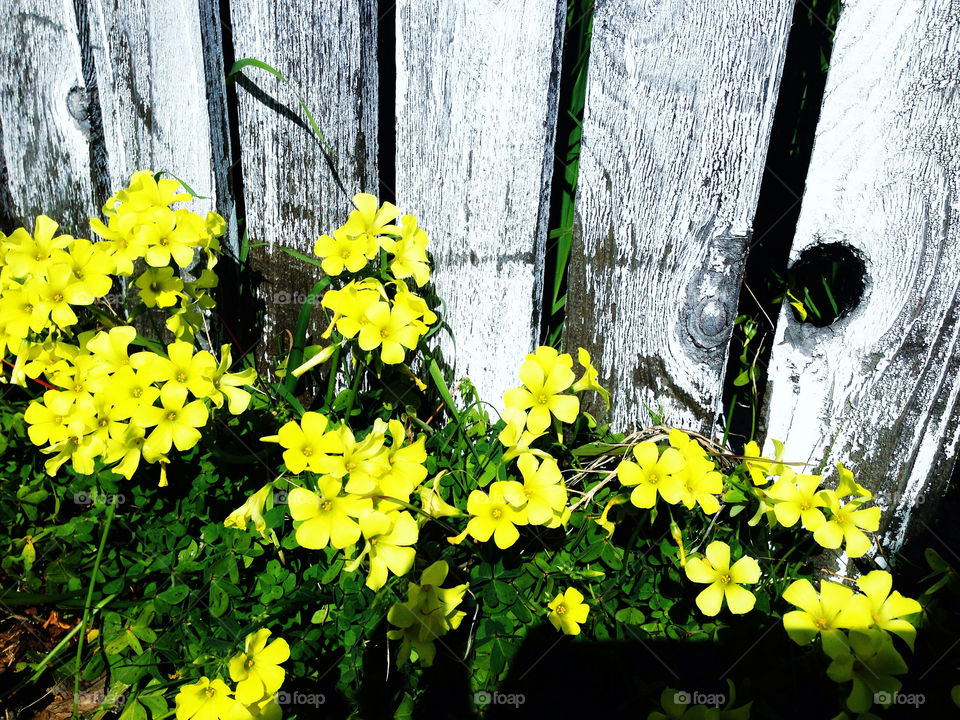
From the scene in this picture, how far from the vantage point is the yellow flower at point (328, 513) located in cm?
111

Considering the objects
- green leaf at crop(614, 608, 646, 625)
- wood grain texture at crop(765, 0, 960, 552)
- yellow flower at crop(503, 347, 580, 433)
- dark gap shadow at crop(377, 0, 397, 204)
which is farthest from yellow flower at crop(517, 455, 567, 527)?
dark gap shadow at crop(377, 0, 397, 204)

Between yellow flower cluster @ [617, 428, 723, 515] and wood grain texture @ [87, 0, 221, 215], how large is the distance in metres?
1.32

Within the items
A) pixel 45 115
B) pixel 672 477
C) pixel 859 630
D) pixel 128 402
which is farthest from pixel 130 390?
pixel 859 630

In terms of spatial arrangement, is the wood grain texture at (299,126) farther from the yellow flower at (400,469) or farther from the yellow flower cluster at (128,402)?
the yellow flower at (400,469)

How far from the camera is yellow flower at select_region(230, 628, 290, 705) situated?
114 cm

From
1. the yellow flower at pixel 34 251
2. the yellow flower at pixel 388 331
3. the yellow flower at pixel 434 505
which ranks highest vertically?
the yellow flower at pixel 34 251

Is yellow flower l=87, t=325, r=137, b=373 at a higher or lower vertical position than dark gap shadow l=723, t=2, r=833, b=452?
lower

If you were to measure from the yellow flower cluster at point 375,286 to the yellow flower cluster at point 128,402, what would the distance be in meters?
0.23

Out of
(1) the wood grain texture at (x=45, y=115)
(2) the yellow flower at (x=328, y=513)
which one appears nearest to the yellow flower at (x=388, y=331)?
(2) the yellow flower at (x=328, y=513)

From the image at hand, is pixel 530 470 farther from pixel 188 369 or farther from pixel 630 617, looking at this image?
pixel 188 369

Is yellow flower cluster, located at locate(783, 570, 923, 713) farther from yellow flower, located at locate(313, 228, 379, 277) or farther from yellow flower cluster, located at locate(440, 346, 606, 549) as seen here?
yellow flower, located at locate(313, 228, 379, 277)

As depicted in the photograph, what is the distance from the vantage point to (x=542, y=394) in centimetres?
134

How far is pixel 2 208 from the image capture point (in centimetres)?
217

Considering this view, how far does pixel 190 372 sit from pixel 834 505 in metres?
1.32
